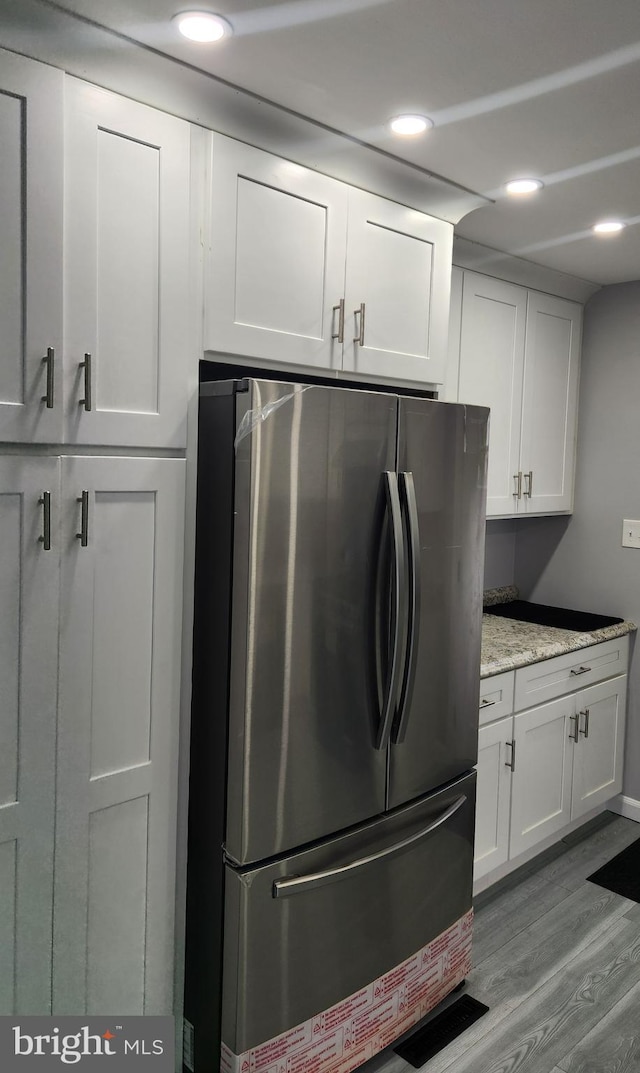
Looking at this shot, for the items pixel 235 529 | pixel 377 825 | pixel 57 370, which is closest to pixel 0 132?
pixel 57 370

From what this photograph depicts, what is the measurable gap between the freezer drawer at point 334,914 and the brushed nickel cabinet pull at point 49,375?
3.49ft

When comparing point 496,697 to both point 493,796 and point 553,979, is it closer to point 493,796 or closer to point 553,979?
point 493,796

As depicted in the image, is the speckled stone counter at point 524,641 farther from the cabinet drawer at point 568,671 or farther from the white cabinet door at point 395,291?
the white cabinet door at point 395,291

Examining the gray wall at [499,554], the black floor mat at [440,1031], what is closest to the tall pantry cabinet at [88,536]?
the black floor mat at [440,1031]

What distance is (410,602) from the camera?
1.84 meters

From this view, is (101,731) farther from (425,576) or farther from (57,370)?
(425,576)

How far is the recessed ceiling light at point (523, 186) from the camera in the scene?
2080 millimetres

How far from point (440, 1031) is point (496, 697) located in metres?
0.97

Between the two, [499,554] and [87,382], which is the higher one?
[87,382]

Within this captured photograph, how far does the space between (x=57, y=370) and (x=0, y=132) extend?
16.5 inches

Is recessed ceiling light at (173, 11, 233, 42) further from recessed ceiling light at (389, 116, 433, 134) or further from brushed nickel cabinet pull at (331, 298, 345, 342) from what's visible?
brushed nickel cabinet pull at (331, 298, 345, 342)

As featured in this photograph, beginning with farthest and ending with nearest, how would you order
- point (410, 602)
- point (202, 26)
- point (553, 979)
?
point (553, 979), point (410, 602), point (202, 26)

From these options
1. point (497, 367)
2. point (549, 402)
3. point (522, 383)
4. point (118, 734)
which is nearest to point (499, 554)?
point (549, 402)

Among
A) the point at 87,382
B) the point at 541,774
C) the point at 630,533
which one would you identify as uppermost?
the point at 87,382
